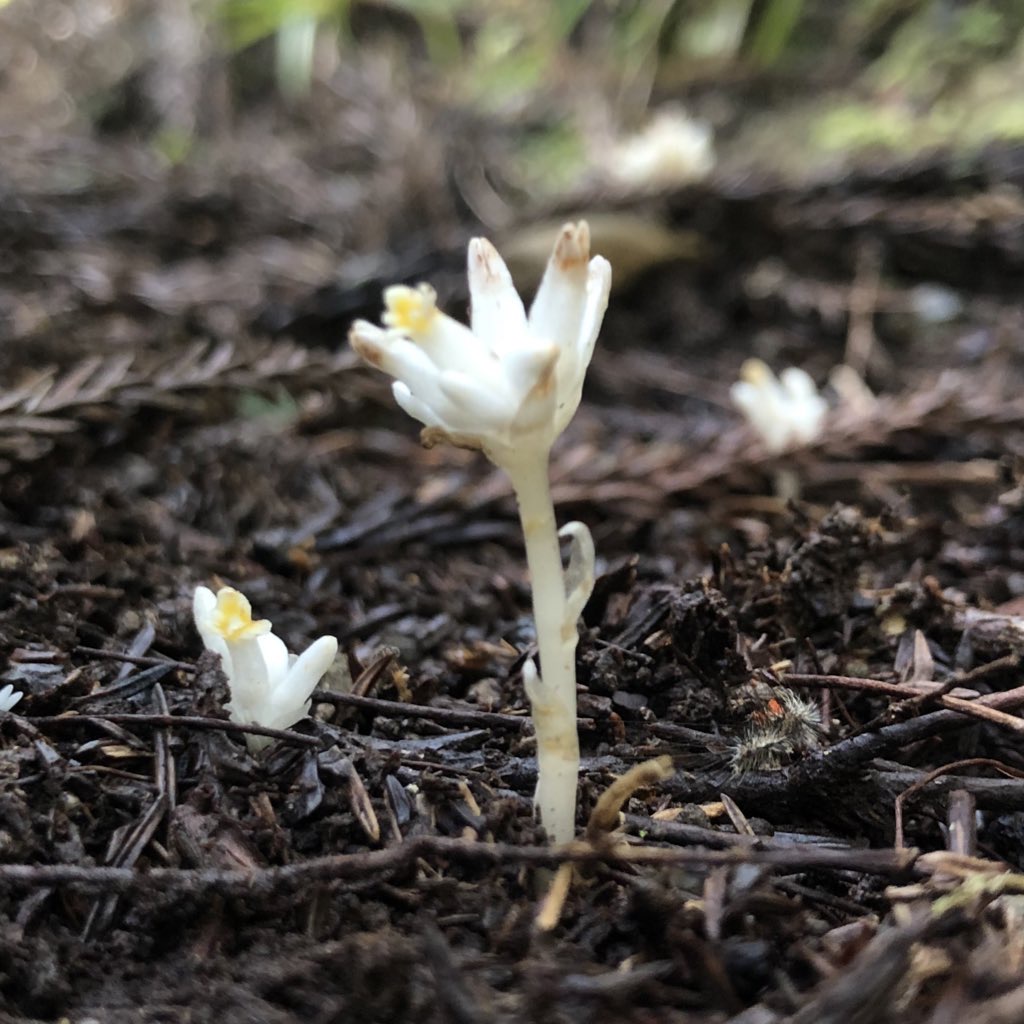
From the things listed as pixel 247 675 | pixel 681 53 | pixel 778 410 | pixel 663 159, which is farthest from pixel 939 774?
pixel 681 53

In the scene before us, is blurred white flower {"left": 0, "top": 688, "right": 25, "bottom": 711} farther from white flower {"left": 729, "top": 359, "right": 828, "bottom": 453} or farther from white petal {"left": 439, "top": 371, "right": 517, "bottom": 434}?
white flower {"left": 729, "top": 359, "right": 828, "bottom": 453}

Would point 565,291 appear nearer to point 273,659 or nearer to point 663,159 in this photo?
point 273,659

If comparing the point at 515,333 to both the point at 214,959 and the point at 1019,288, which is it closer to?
the point at 214,959

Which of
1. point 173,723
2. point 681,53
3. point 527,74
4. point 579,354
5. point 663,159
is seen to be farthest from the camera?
point 527,74

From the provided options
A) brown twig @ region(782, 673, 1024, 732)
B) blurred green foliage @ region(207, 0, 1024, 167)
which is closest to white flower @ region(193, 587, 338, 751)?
brown twig @ region(782, 673, 1024, 732)

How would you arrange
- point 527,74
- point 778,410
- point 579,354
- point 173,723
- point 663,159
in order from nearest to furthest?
point 579,354
point 173,723
point 778,410
point 663,159
point 527,74

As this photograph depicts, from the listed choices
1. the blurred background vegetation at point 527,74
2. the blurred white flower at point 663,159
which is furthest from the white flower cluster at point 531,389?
the blurred background vegetation at point 527,74

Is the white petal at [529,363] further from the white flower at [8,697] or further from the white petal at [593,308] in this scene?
the white flower at [8,697]
